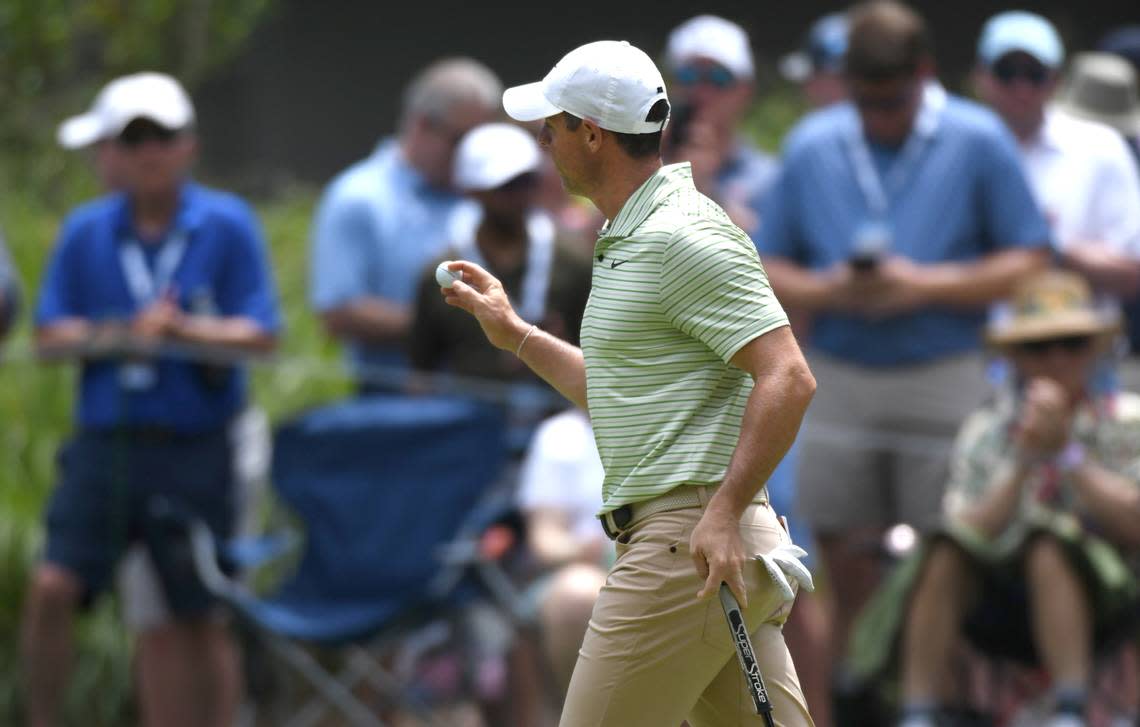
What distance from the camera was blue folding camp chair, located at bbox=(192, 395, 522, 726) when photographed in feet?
22.9

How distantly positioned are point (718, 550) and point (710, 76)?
4.17 metres

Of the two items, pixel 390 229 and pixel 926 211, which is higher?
pixel 390 229

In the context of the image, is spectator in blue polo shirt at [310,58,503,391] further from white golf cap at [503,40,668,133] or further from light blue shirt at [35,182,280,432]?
white golf cap at [503,40,668,133]

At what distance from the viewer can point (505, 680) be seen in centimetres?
704

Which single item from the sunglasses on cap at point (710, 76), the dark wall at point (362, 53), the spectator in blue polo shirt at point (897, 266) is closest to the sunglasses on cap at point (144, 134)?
the sunglasses on cap at point (710, 76)

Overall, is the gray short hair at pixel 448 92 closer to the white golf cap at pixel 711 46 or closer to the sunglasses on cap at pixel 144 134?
the white golf cap at pixel 711 46

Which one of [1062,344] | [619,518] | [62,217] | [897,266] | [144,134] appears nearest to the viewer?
[619,518]

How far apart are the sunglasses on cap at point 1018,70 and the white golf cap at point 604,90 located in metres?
3.97

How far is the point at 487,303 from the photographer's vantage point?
411cm

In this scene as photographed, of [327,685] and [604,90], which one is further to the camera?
[327,685]

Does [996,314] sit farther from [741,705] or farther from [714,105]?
[741,705]

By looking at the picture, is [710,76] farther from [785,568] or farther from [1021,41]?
[785,568]

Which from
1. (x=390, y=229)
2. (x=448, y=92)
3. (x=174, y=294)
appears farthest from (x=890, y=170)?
(x=174, y=294)

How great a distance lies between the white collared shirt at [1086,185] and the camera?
7.41m
